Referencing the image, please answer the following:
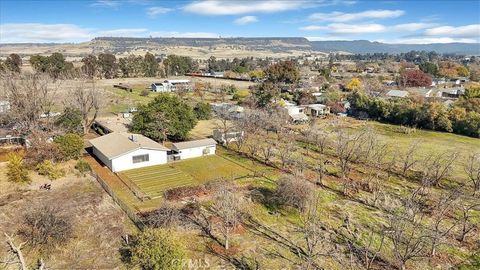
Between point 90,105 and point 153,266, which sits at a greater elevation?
point 90,105

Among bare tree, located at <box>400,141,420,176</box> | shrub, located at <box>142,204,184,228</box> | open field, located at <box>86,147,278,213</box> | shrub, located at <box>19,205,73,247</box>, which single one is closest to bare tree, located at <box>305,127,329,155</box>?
bare tree, located at <box>400,141,420,176</box>

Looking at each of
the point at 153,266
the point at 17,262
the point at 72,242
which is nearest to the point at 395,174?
the point at 153,266

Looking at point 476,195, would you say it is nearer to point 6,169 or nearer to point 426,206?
point 426,206

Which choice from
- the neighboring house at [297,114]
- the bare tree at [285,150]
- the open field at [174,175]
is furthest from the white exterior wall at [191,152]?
the neighboring house at [297,114]

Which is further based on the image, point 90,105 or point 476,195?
point 90,105

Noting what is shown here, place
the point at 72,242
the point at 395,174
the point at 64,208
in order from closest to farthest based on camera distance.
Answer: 1. the point at 72,242
2. the point at 64,208
3. the point at 395,174
